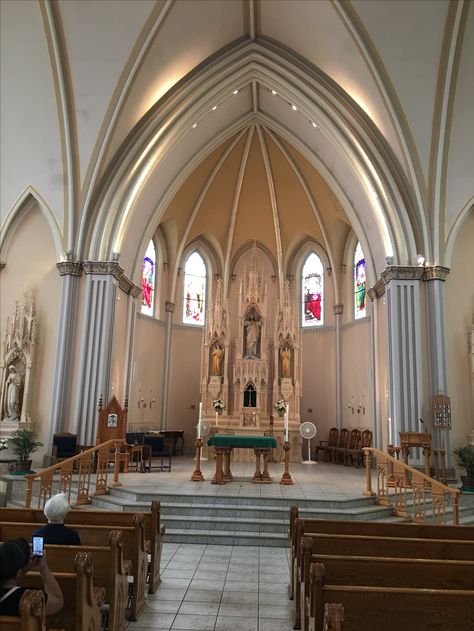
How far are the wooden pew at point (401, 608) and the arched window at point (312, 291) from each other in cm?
1920

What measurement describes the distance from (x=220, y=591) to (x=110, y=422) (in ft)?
27.8

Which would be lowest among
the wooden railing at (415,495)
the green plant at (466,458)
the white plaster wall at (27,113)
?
the wooden railing at (415,495)

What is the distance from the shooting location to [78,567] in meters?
3.85

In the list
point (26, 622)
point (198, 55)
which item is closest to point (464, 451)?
point (26, 622)

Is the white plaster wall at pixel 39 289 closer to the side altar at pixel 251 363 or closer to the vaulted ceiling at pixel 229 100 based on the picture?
the vaulted ceiling at pixel 229 100

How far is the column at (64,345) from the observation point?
14406 mm

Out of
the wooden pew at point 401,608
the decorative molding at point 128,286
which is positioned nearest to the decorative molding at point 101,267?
the decorative molding at point 128,286

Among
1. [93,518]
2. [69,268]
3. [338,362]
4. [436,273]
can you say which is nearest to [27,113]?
[69,268]

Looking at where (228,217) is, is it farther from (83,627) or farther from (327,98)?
(83,627)

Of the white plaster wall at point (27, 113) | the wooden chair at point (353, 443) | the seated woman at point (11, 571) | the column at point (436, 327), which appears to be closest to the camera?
the seated woman at point (11, 571)

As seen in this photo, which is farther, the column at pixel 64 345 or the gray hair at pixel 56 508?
the column at pixel 64 345

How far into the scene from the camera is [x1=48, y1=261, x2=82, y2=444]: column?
14.4 m

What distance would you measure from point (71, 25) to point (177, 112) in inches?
148

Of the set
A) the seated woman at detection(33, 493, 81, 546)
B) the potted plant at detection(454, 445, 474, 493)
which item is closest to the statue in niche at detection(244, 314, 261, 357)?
the potted plant at detection(454, 445, 474, 493)
